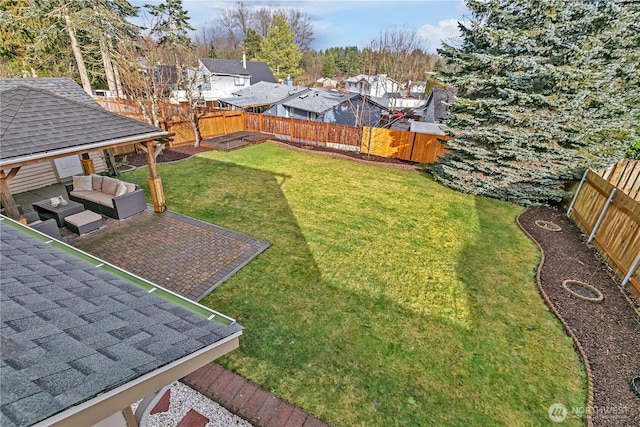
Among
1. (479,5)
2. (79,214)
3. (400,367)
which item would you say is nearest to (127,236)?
(79,214)

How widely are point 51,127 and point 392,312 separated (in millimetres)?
8411

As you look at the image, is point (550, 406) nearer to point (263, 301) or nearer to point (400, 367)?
point (400, 367)

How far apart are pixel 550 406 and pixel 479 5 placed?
1108 centimetres

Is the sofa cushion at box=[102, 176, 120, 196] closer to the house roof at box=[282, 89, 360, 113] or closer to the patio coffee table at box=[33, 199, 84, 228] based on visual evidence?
the patio coffee table at box=[33, 199, 84, 228]

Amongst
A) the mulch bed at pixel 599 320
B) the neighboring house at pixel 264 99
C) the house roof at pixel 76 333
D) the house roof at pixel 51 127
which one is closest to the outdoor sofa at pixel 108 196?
the house roof at pixel 51 127

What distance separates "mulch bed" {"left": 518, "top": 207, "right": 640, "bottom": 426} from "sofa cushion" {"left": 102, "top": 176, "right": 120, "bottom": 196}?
1071 centimetres

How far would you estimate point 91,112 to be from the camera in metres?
7.58

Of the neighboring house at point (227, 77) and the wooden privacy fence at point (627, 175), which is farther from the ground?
the neighboring house at point (227, 77)

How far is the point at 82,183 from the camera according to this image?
8.48 metres

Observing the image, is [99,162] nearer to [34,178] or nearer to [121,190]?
[34,178]

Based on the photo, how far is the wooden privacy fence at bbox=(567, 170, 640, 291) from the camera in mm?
5882

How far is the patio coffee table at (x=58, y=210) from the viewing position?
7.20 meters

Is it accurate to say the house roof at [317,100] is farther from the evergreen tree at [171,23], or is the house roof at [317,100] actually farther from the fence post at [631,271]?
the fence post at [631,271]

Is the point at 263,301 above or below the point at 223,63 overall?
below
